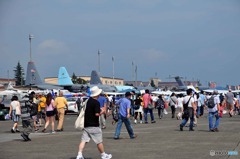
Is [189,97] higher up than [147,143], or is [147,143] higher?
[189,97]

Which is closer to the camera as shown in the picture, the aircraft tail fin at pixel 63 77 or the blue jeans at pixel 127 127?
the blue jeans at pixel 127 127

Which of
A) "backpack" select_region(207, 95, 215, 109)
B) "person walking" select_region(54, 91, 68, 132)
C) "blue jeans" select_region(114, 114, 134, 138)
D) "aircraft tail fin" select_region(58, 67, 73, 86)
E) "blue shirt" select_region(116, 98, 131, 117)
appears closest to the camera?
"blue jeans" select_region(114, 114, 134, 138)

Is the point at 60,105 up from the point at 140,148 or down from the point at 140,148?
up

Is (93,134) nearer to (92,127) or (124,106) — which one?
(92,127)

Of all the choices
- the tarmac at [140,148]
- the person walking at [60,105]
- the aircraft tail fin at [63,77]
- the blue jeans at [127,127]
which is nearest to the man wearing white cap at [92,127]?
the tarmac at [140,148]

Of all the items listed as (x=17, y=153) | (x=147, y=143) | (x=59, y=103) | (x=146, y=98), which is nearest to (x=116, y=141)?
(x=147, y=143)

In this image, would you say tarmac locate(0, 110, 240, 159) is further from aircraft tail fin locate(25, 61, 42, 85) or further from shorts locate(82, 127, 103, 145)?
aircraft tail fin locate(25, 61, 42, 85)

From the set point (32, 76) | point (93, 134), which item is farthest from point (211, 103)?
point (32, 76)

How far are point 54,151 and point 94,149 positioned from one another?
1.16 meters

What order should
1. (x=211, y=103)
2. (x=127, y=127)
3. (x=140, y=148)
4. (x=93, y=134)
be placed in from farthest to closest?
(x=211, y=103) → (x=127, y=127) → (x=140, y=148) → (x=93, y=134)

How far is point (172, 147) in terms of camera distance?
41.2ft

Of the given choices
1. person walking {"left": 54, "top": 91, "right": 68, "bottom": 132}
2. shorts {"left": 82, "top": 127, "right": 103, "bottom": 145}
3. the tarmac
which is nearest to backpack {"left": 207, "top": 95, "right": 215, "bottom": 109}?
the tarmac

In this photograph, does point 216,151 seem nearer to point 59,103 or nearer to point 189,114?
point 189,114

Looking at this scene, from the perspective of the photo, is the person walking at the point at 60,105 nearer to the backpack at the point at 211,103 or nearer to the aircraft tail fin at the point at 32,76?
the backpack at the point at 211,103
